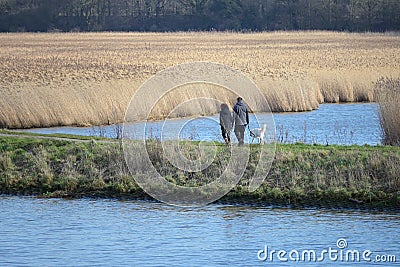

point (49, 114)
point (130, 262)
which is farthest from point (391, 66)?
point (130, 262)

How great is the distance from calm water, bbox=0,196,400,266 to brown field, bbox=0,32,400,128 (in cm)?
1098

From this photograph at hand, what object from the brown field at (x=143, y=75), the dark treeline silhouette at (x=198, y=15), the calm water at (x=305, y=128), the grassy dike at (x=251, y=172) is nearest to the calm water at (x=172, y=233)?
the grassy dike at (x=251, y=172)

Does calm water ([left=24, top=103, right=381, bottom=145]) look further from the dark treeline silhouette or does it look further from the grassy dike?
the dark treeline silhouette

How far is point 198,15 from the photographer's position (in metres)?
96.2

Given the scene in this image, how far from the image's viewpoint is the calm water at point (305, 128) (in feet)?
75.2

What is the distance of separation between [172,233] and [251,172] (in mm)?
3191

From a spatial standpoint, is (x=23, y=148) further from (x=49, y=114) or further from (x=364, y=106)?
(x=364, y=106)

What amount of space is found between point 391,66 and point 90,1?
61245 mm

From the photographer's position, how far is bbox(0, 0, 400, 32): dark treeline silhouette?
82812 millimetres

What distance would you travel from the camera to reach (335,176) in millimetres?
17375

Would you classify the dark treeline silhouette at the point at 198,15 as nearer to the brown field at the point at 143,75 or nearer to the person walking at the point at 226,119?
the brown field at the point at 143,75

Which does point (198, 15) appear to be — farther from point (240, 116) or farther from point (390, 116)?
point (240, 116)

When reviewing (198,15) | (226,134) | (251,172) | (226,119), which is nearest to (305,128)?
(226,134)

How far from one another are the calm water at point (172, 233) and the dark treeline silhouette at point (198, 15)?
65652 millimetres
